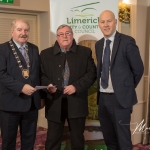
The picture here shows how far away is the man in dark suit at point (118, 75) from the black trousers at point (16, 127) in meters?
0.69

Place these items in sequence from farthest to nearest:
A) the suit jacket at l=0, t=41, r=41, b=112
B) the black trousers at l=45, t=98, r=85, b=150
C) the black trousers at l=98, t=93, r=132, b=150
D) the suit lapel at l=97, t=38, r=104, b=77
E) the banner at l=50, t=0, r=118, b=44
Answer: the banner at l=50, t=0, r=118, b=44
the black trousers at l=45, t=98, r=85, b=150
the suit lapel at l=97, t=38, r=104, b=77
the black trousers at l=98, t=93, r=132, b=150
the suit jacket at l=0, t=41, r=41, b=112

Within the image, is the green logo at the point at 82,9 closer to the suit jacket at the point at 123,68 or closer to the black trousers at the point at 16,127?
the suit jacket at the point at 123,68

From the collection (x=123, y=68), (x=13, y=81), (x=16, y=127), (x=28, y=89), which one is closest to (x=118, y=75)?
(x=123, y=68)

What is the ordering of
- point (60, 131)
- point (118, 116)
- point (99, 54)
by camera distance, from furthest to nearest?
point (60, 131)
point (99, 54)
point (118, 116)

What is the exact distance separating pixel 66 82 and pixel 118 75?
522 millimetres

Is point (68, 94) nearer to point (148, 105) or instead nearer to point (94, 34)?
point (94, 34)

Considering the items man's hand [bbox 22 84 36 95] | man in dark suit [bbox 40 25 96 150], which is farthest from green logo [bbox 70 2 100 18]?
man's hand [bbox 22 84 36 95]

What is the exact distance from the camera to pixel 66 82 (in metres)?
2.40

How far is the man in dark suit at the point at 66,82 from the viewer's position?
2.37m

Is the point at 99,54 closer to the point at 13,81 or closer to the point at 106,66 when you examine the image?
the point at 106,66

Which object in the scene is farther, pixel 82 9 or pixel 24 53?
pixel 82 9

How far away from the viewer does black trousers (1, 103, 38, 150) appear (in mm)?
2213

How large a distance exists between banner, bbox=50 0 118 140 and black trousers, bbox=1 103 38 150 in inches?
32.3

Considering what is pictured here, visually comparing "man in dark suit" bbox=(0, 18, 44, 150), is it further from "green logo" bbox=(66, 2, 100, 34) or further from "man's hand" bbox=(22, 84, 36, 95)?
"green logo" bbox=(66, 2, 100, 34)
